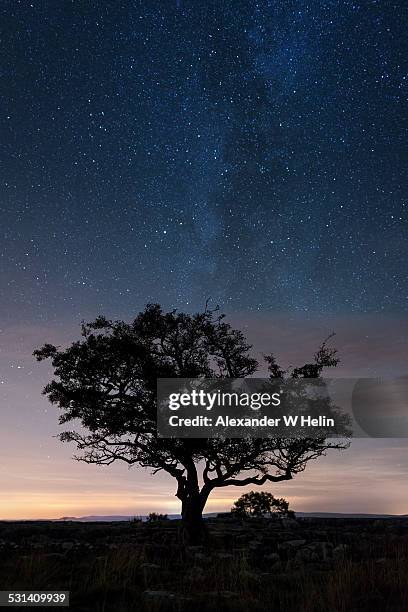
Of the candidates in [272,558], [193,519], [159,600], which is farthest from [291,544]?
[159,600]

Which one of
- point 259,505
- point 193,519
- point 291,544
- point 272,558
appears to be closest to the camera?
point 272,558

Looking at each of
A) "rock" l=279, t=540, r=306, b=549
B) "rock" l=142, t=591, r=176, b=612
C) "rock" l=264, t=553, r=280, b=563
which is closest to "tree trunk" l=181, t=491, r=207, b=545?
"rock" l=279, t=540, r=306, b=549

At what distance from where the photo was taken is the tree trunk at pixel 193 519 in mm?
30234

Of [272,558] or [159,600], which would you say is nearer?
[159,600]

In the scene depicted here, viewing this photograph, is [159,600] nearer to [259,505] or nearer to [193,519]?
[193,519]

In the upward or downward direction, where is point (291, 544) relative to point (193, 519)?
downward

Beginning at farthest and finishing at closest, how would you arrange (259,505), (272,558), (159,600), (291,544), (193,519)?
(259,505), (193,519), (291,544), (272,558), (159,600)

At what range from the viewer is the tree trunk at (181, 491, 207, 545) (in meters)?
30.2

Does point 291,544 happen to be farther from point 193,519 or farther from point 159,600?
point 159,600

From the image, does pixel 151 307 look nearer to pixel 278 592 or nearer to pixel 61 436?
pixel 61 436

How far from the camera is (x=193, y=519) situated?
30797 millimetres

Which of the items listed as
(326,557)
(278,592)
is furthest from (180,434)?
(278,592)

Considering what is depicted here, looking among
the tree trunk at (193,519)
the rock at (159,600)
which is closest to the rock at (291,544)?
the tree trunk at (193,519)

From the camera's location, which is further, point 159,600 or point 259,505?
point 259,505
